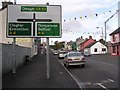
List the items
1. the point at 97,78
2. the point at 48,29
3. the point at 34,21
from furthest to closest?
the point at 48,29 → the point at 34,21 → the point at 97,78

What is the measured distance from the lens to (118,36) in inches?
2889

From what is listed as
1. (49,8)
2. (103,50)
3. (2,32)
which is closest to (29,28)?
(49,8)

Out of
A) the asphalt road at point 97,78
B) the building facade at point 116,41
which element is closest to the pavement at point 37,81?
the asphalt road at point 97,78

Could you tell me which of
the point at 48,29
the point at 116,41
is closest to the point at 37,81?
the point at 48,29

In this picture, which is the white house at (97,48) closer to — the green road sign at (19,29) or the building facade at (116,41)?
the building facade at (116,41)

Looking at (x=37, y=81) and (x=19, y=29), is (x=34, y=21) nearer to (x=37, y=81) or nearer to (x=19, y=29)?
(x=19, y=29)

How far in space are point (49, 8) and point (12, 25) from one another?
2559mm

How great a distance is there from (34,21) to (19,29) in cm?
109

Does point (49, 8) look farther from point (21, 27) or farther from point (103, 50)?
point (103, 50)

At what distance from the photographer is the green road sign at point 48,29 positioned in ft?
63.3

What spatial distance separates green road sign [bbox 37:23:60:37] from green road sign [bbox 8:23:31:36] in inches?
27.3

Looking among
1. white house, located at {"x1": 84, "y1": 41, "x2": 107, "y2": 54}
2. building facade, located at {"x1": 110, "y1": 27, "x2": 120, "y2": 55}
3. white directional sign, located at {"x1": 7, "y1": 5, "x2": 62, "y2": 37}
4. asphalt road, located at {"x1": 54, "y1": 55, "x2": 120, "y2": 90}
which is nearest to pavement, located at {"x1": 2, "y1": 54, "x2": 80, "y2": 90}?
asphalt road, located at {"x1": 54, "y1": 55, "x2": 120, "y2": 90}

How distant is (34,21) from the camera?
19.2 m

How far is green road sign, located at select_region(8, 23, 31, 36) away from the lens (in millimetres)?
19281
